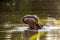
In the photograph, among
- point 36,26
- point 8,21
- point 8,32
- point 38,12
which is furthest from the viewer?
point 38,12

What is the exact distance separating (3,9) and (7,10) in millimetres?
72

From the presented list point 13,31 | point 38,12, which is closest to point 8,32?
point 13,31

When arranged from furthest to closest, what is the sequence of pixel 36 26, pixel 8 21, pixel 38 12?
pixel 38 12 → pixel 8 21 → pixel 36 26

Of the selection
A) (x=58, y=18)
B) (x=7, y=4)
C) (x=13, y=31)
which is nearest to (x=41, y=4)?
(x=7, y=4)

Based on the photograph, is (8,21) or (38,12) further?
(38,12)

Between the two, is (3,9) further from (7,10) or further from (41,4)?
(41,4)

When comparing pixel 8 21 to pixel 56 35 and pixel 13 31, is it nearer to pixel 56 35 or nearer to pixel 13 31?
pixel 13 31

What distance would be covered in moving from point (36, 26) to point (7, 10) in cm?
150

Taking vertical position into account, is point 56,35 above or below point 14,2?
below

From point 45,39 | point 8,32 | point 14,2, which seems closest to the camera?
point 45,39

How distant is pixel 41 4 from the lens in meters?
2.98

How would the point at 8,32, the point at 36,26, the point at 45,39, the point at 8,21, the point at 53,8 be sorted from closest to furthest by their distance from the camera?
the point at 36,26 → the point at 45,39 → the point at 8,32 → the point at 8,21 → the point at 53,8

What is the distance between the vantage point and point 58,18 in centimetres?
236

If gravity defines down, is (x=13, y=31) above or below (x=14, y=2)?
below
